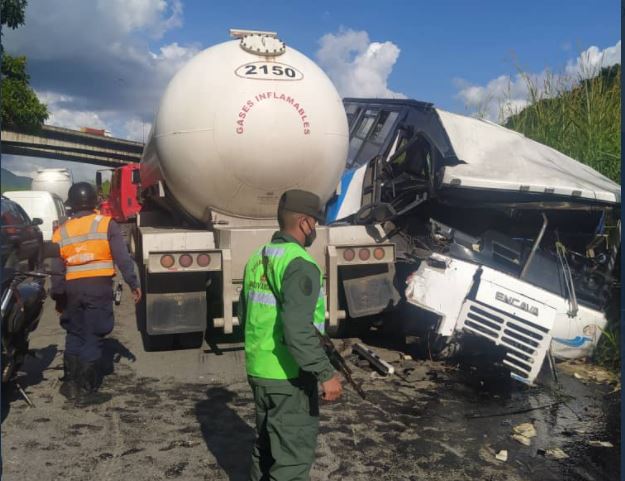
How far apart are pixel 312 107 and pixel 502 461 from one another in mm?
3289

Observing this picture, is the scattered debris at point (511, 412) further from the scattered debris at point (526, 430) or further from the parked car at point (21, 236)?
the parked car at point (21, 236)

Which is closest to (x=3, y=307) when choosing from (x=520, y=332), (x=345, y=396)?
(x=345, y=396)

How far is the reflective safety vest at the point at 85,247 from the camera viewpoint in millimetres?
4883

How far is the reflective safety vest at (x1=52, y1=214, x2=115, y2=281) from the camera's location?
192 inches

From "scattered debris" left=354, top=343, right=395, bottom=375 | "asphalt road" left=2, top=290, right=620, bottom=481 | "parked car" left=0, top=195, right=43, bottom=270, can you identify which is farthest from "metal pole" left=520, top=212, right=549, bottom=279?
"parked car" left=0, top=195, right=43, bottom=270

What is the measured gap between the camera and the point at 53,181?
89.5 ft

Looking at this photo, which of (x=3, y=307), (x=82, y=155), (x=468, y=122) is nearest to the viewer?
(x=3, y=307)

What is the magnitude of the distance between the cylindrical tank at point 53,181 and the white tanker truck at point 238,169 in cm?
2325

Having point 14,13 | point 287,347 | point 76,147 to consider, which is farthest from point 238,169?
point 76,147

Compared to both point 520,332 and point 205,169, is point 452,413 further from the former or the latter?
point 205,169

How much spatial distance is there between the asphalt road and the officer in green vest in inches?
32.5

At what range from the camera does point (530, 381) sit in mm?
5109

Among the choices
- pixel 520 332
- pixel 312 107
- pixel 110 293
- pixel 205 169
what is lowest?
pixel 520 332

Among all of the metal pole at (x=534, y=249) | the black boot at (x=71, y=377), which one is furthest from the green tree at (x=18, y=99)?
the metal pole at (x=534, y=249)
